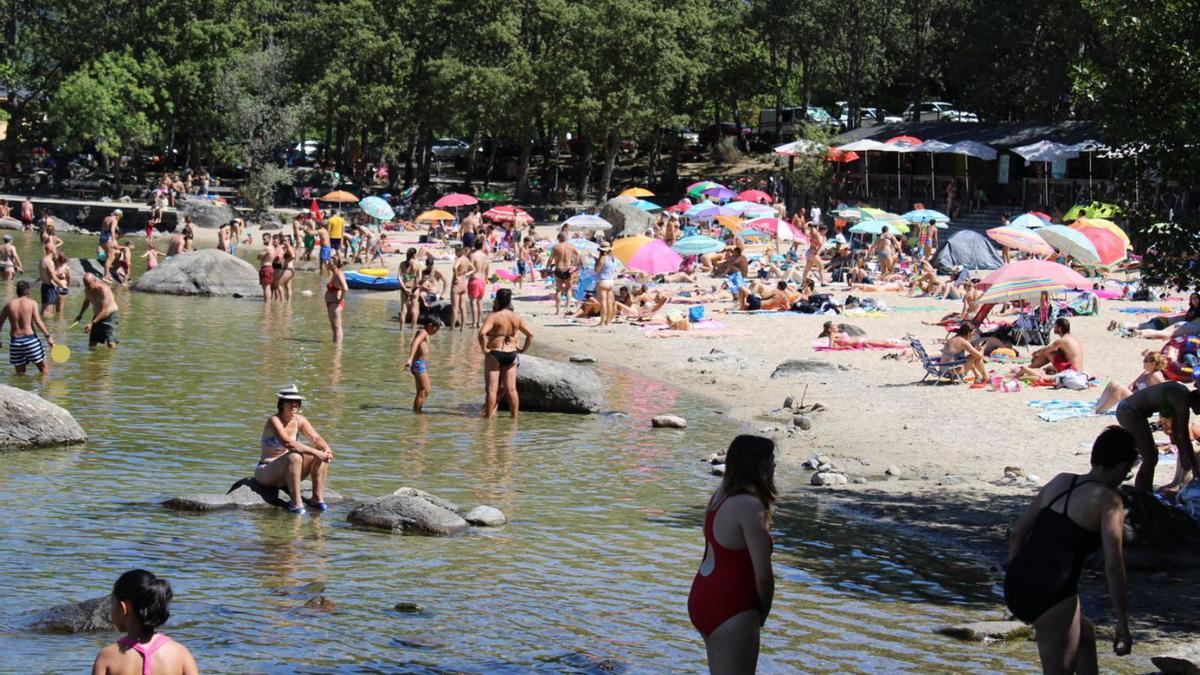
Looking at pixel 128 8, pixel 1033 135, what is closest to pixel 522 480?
pixel 1033 135

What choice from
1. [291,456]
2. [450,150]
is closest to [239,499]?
[291,456]

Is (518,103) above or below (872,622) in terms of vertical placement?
above

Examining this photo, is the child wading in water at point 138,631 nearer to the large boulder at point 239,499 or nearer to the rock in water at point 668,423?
the large boulder at point 239,499

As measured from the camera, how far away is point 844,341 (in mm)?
22156

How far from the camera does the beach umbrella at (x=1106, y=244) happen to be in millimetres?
26125

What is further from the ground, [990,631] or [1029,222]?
[1029,222]

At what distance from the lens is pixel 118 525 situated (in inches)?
420

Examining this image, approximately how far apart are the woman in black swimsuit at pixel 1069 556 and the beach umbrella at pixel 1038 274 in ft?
48.5

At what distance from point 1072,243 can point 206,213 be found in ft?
103

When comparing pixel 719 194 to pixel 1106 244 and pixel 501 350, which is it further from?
pixel 501 350

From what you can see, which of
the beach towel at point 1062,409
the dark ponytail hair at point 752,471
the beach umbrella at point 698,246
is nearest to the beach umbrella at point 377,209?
the beach umbrella at point 698,246

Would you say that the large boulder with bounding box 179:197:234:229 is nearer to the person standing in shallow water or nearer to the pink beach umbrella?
the pink beach umbrella

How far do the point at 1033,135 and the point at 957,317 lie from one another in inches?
799

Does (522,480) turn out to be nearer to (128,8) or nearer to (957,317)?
(957,317)
